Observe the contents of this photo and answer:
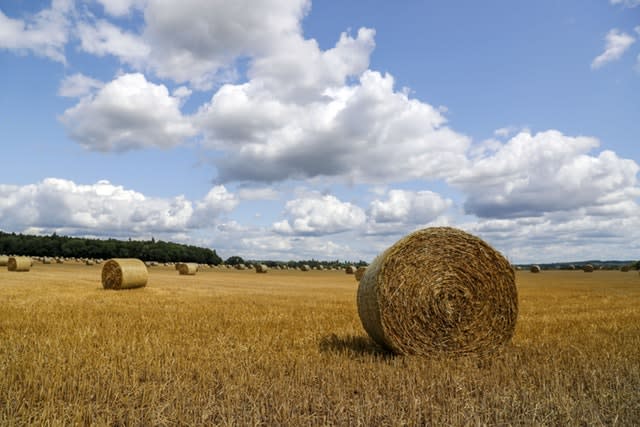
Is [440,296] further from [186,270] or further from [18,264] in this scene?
[18,264]

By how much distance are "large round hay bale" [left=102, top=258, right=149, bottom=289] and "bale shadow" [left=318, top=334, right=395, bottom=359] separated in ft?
42.9

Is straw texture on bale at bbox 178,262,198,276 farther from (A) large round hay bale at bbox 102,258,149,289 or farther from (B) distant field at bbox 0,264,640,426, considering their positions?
(B) distant field at bbox 0,264,640,426

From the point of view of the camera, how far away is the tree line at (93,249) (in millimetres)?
88750

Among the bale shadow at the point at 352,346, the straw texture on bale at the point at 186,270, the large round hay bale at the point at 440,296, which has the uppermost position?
the large round hay bale at the point at 440,296

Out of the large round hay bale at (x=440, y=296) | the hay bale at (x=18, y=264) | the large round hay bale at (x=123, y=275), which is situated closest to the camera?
the large round hay bale at (x=440, y=296)

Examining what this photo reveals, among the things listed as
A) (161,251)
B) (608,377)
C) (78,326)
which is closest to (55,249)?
(161,251)

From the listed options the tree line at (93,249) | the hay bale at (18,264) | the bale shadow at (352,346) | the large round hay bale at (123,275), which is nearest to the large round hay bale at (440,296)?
the bale shadow at (352,346)

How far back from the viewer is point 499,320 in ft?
24.6

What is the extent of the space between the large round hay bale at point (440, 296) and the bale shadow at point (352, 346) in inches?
7.4

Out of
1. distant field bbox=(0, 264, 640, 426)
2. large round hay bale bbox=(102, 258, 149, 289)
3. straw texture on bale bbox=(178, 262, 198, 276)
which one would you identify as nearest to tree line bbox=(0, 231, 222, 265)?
straw texture on bale bbox=(178, 262, 198, 276)

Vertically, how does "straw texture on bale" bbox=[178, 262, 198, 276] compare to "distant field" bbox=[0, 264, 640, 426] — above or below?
below

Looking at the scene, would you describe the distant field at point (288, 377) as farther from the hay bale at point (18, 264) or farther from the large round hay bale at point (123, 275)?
the hay bale at point (18, 264)

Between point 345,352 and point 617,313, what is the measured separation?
8.40 meters

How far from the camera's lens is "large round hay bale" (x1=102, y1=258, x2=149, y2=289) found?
61.8 ft
